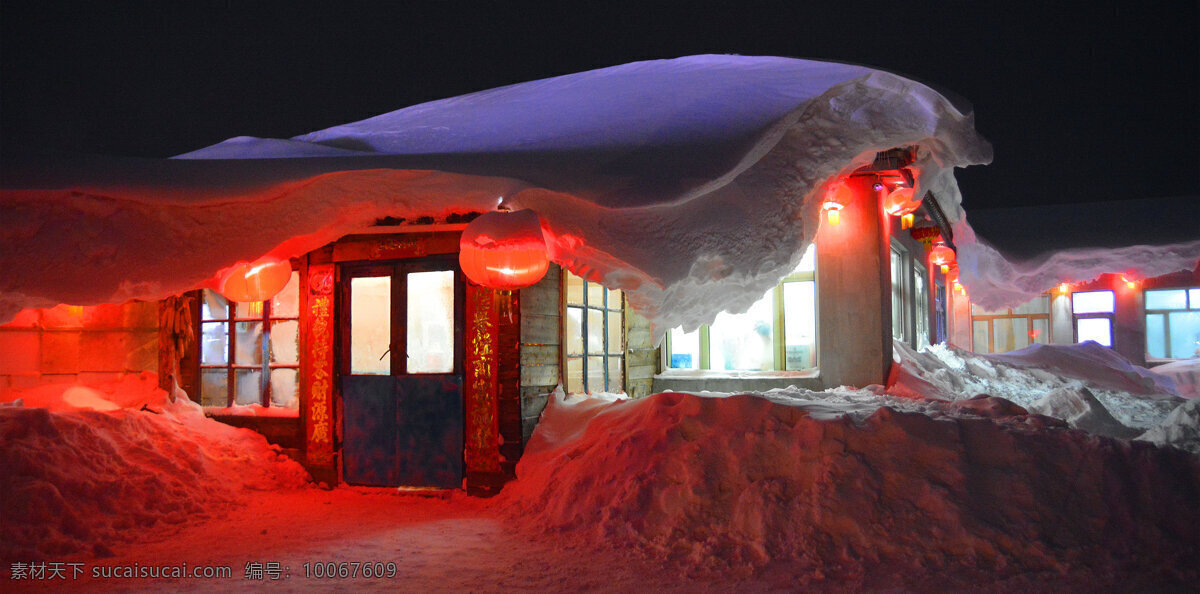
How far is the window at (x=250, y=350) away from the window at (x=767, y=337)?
5018mm

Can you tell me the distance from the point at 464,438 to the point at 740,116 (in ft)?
A: 12.9

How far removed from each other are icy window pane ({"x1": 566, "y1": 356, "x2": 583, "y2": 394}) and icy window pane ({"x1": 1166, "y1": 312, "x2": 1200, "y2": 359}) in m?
18.7

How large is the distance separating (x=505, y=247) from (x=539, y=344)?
1846 millimetres

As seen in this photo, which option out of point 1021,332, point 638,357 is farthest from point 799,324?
point 1021,332

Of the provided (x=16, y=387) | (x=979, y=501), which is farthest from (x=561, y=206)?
(x=16, y=387)

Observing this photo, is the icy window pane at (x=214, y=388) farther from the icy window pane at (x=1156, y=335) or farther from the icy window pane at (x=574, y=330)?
the icy window pane at (x=1156, y=335)

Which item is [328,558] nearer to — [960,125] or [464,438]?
[464,438]

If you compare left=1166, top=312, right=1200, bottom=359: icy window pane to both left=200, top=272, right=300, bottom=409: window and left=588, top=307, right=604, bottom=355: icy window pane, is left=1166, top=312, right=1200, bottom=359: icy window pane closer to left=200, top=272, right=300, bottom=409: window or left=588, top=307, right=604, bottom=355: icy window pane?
left=588, top=307, right=604, bottom=355: icy window pane

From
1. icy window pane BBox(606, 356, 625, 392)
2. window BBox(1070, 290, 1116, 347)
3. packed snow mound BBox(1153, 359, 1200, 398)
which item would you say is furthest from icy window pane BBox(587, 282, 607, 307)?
window BBox(1070, 290, 1116, 347)

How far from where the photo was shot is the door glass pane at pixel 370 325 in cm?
713

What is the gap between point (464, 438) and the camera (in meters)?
6.69

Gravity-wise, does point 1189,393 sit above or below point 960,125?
below

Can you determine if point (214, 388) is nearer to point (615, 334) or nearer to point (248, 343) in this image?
point (248, 343)

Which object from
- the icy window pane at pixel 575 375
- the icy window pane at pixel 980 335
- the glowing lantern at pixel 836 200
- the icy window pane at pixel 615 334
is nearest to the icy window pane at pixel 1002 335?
the icy window pane at pixel 980 335
